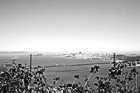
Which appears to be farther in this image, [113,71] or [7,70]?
[7,70]

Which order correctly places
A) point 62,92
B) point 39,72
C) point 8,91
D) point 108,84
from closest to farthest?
1. point 8,91
2. point 108,84
3. point 39,72
4. point 62,92

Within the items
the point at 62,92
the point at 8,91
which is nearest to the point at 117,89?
the point at 62,92

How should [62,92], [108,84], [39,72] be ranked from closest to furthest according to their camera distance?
[108,84] < [39,72] < [62,92]

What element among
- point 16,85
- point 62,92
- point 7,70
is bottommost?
point 62,92

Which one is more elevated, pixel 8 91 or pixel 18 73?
pixel 18 73

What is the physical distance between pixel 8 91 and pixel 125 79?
1.87 m

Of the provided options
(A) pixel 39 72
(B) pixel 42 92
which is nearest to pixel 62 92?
(B) pixel 42 92

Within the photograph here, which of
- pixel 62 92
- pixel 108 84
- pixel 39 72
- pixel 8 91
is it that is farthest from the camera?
pixel 62 92

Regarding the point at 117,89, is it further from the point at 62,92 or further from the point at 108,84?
the point at 62,92

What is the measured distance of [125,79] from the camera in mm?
3109

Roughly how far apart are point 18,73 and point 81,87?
102cm

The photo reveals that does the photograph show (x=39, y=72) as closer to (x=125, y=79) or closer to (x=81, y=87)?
(x=81, y=87)

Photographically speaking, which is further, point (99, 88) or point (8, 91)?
point (99, 88)

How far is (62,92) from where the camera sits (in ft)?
10.8
